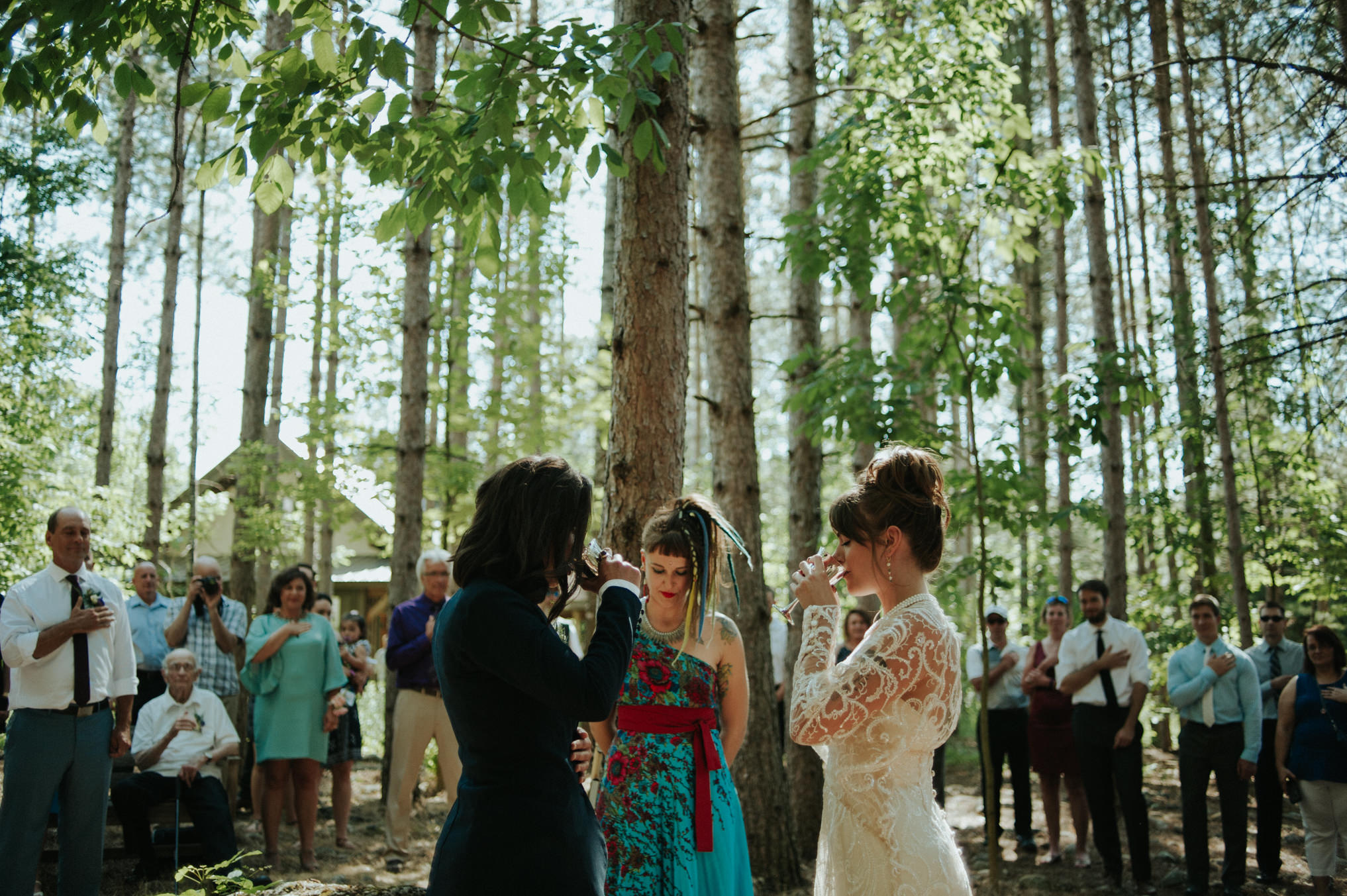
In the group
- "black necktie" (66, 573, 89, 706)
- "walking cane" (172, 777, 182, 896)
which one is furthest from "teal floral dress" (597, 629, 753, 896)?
"walking cane" (172, 777, 182, 896)

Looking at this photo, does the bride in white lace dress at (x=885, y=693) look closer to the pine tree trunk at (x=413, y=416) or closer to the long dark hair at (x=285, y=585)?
the long dark hair at (x=285, y=585)

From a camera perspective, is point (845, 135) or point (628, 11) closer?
point (628, 11)

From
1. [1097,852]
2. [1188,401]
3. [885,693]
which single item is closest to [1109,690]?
[1097,852]

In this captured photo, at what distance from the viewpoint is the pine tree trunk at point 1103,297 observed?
964cm

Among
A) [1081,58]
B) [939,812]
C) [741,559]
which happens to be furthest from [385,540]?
[939,812]

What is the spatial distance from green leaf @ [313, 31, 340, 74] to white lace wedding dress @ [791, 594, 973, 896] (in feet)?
9.43

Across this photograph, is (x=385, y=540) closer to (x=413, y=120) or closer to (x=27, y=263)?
(x=27, y=263)

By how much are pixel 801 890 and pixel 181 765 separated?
4014mm

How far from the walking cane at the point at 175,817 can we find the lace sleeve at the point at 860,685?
492cm

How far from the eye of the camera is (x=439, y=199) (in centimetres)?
406

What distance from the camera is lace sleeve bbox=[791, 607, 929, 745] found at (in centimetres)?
254

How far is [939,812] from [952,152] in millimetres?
6713

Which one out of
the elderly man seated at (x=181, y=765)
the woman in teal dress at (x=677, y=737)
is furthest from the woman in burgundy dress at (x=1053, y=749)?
the elderly man seated at (x=181, y=765)

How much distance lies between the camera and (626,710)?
13.0ft
